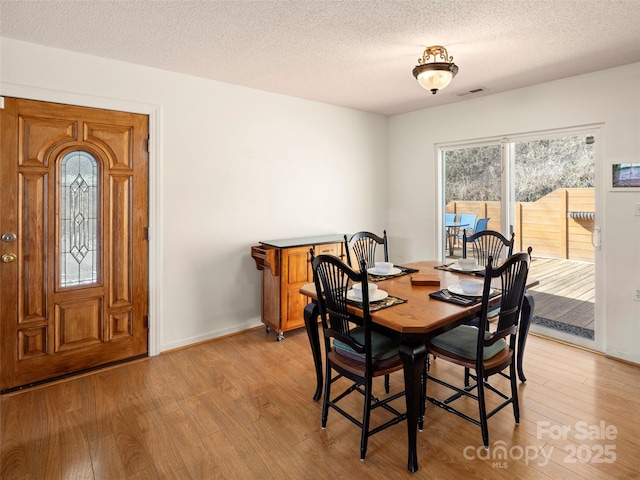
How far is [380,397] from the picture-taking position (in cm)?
259

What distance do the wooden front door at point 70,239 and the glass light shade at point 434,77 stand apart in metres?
2.29

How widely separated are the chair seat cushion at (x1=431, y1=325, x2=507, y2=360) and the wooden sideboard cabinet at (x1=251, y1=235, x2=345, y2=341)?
1.70m

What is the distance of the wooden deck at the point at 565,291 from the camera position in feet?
11.5

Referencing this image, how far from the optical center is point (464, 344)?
2.19 metres

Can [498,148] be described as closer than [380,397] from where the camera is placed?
No

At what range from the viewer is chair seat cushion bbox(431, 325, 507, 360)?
212cm

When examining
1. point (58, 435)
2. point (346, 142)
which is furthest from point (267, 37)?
point (58, 435)

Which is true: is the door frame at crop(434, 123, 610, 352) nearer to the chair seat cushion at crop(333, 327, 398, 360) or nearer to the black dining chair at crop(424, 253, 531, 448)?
the black dining chair at crop(424, 253, 531, 448)

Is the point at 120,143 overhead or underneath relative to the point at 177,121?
underneath

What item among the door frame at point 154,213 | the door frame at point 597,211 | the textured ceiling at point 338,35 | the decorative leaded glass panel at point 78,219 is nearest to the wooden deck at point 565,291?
the door frame at point 597,211

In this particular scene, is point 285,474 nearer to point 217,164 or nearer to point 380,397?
point 380,397

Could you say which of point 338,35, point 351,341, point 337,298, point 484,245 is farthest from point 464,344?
point 338,35

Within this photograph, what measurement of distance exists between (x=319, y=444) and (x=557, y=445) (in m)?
1.33

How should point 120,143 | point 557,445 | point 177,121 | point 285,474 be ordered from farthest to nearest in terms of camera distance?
point 177,121, point 120,143, point 557,445, point 285,474
